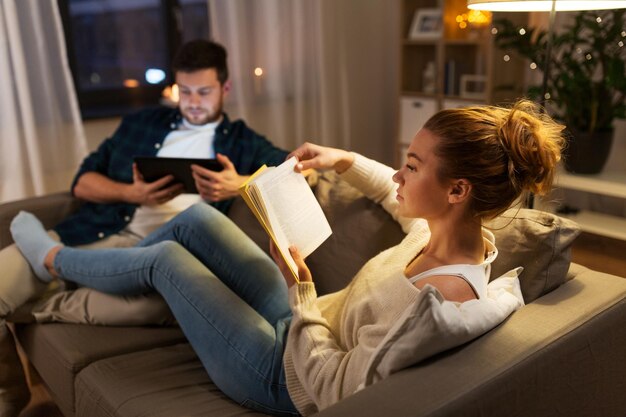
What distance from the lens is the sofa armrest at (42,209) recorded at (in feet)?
6.88

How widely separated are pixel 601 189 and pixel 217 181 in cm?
187

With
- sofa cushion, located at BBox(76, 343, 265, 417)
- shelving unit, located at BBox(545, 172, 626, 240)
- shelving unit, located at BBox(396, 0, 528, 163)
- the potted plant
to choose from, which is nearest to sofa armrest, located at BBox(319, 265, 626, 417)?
sofa cushion, located at BBox(76, 343, 265, 417)

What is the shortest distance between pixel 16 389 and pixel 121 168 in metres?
0.84

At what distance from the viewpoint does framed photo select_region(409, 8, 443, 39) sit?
3.84 meters

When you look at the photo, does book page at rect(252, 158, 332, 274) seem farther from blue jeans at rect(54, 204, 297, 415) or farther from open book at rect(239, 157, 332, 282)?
blue jeans at rect(54, 204, 297, 415)

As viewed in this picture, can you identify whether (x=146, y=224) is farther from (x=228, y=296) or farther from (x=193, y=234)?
(x=228, y=296)

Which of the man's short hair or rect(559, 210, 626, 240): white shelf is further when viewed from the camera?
rect(559, 210, 626, 240): white shelf

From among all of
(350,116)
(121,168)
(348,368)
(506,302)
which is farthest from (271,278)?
(350,116)

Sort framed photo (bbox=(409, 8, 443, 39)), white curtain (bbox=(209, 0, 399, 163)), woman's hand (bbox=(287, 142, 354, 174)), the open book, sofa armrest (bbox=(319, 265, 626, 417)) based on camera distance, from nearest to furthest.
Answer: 1. sofa armrest (bbox=(319, 265, 626, 417))
2. the open book
3. woman's hand (bbox=(287, 142, 354, 174))
4. white curtain (bbox=(209, 0, 399, 163))
5. framed photo (bbox=(409, 8, 443, 39))

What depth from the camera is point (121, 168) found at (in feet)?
7.61

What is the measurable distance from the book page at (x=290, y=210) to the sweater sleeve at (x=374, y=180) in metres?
0.27

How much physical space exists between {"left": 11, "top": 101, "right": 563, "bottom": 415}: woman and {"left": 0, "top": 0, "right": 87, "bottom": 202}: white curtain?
147 centimetres

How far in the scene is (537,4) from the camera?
1810mm

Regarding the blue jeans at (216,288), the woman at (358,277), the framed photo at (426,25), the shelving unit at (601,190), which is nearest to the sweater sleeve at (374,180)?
the woman at (358,277)
